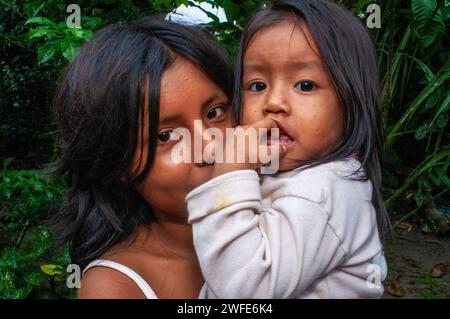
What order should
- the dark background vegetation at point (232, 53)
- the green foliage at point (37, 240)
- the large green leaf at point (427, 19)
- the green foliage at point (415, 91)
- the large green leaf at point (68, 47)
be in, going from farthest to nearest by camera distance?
the green foliage at point (415, 91) < the large green leaf at point (427, 19) < the green foliage at point (37, 240) < the dark background vegetation at point (232, 53) < the large green leaf at point (68, 47)

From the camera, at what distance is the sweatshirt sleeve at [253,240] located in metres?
1.06

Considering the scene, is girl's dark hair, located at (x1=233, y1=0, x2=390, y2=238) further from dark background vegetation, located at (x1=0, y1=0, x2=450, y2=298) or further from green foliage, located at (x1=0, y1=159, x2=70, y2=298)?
green foliage, located at (x1=0, y1=159, x2=70, y2=298)

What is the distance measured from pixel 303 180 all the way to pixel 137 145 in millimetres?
438

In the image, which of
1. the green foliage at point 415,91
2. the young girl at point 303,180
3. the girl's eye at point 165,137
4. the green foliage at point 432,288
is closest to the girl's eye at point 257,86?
the young girl at point 303,180

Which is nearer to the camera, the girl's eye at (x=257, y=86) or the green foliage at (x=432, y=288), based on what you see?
the girl's eye at (x=257, y=86)

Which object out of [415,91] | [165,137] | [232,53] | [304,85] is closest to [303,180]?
[304,85]

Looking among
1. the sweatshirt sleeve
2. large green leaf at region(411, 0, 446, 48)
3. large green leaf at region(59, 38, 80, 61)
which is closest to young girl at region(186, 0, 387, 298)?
the sweatshirt sleeve

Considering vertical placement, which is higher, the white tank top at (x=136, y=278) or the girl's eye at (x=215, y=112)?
the girl's eye at (x=215, y=112)

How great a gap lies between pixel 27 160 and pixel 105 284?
14.8 feet

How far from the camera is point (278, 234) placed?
109cm

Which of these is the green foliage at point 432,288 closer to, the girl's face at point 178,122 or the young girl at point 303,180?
the young girl at point 303,180

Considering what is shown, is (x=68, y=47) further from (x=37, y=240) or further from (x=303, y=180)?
(x=37, y=240)

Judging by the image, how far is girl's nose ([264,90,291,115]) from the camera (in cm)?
125

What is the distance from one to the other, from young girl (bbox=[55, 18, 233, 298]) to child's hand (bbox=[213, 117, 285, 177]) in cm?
13
